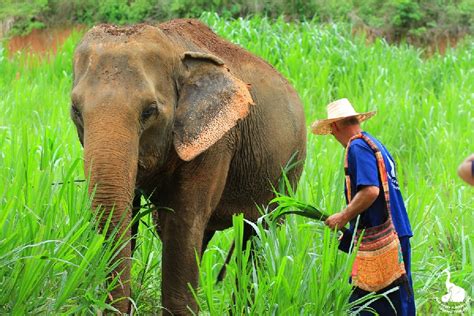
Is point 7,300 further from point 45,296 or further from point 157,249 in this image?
point 157,249

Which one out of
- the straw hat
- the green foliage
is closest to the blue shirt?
the straw hat

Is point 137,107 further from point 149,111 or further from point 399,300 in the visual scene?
point 399,300

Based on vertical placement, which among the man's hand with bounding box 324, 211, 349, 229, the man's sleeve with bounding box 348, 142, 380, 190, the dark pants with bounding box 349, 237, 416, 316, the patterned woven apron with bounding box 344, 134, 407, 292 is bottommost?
the dark pants with bounding box 349, 237, 416, 316

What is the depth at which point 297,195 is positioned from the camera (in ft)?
19.0

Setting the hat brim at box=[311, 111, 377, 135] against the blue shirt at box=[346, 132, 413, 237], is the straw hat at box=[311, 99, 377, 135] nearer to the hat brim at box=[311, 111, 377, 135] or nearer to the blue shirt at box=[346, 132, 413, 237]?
the hat brim at box=[311, 111, 377, 135]

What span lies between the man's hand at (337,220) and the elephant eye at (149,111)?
93 centimetres

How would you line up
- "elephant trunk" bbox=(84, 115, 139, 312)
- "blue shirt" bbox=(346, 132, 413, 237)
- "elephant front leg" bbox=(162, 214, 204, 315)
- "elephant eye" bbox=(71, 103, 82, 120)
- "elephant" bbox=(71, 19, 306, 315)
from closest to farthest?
"elephant trunk" bbox=(84, 115, 139, 312) → "elephant" bbox=(71, 19, 306, 315) → "blue shirt" bbox=(346, 132, 413, 237) → "elephant eye" bbox=(71, 103, 82, 120) → "elephant front leg" bbox=(162, 214, 204, 315)

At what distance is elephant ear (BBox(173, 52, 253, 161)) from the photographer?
4.90 metres

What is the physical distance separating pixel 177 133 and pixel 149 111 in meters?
0.35

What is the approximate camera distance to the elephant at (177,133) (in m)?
4.30

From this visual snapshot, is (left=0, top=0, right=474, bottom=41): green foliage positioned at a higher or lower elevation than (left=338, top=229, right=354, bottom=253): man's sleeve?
higher

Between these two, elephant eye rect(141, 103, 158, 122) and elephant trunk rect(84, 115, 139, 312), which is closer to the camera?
elephant trunk rect(84, 115, 139, 312)

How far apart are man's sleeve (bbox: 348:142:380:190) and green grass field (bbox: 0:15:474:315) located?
0.30m

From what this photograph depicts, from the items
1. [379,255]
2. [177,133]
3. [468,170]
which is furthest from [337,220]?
[468,170]
